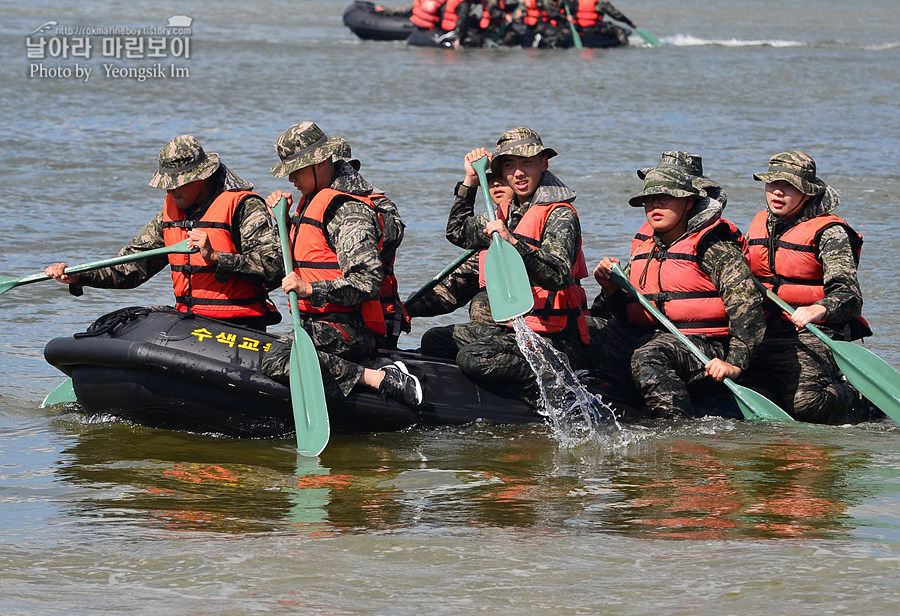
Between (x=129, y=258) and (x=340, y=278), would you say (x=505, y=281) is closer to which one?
(x=340, y=278)

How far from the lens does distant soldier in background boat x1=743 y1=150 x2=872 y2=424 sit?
654 cm

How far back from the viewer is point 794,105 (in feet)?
67.6

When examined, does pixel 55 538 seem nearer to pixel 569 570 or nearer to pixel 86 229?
pixel 569 570

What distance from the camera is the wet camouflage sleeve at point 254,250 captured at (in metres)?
6.19

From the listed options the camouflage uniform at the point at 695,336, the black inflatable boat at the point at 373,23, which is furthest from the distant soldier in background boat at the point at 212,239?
the black inflatable boat at the point at 373,23

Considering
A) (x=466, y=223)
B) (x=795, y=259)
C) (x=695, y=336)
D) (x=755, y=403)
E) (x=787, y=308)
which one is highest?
(x=466, y=223)

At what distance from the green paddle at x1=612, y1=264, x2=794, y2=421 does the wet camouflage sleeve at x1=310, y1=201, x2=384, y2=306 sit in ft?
4.17

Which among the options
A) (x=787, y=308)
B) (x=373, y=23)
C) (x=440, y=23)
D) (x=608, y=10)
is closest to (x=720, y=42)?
(x=608, y=10)

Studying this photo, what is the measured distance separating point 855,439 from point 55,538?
3780mm

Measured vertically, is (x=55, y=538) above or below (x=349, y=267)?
below

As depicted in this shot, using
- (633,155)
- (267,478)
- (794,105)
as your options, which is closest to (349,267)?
(267,478)

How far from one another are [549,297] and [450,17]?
2107 centimetres

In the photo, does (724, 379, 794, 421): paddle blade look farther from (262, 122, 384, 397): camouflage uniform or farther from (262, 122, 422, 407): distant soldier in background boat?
(262, 122, 384, 397): camouflage uniform

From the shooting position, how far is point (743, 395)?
6.51 metres
